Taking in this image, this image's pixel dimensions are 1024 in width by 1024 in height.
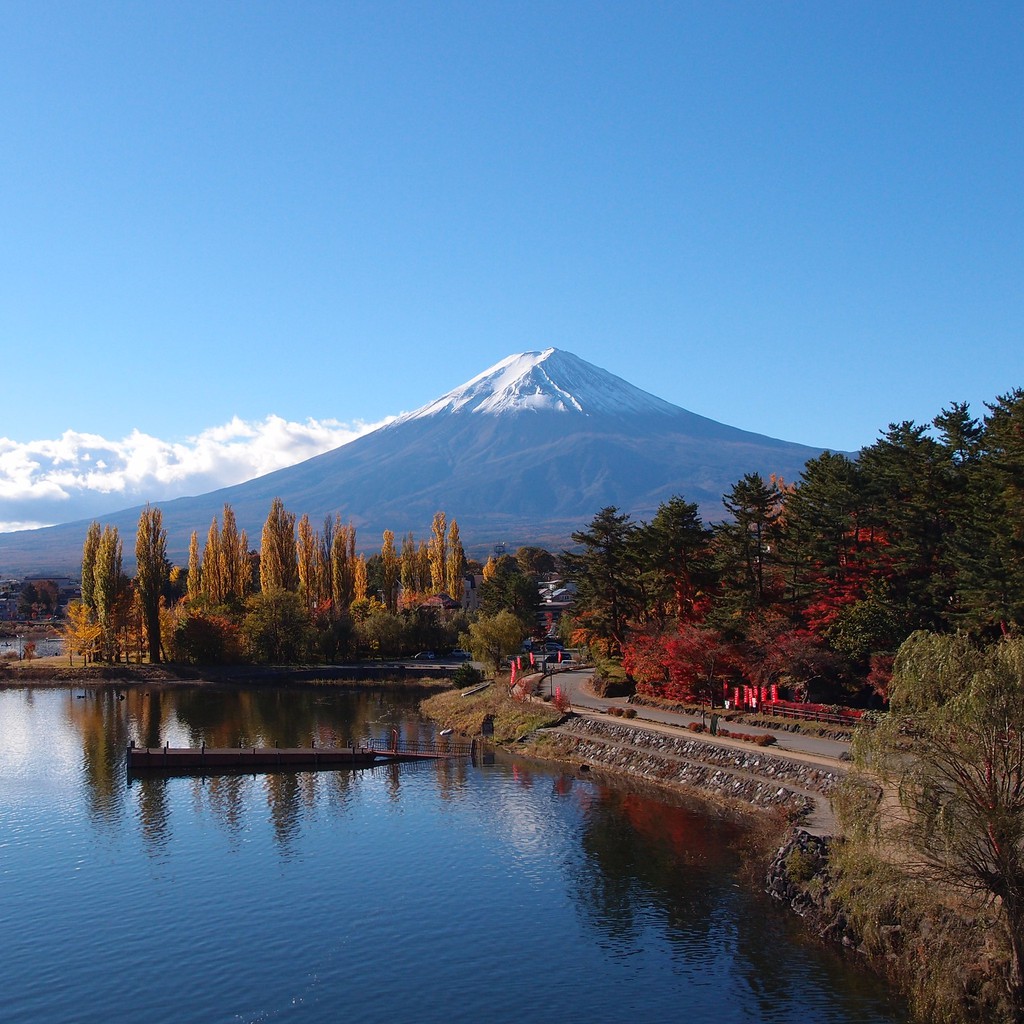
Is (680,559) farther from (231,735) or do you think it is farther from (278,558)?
(278,558)

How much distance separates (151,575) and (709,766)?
2237 inches

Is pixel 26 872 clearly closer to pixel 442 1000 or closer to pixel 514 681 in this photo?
pixel 442 1000

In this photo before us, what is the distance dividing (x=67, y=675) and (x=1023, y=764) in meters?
74.0

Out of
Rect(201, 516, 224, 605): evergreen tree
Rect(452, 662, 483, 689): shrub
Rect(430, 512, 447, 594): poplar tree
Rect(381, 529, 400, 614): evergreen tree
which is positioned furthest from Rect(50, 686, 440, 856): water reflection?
Rect(430, 512, 447, 594): poplar tree

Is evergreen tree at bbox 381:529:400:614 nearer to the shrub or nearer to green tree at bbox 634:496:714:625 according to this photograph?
the shrub

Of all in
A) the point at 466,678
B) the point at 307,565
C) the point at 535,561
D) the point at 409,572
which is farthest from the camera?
the point at 535,561

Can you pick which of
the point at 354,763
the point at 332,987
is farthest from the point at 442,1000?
the point at 354,763

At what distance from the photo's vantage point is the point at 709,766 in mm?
38188

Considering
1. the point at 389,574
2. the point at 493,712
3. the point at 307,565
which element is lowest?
the point at 493,712

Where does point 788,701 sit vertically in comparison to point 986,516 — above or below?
below

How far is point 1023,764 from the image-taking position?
62.3ft

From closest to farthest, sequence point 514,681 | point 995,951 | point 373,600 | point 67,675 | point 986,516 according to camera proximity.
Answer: point 995,951
point 986,516
point 514,681
point 67,675
point 373,600

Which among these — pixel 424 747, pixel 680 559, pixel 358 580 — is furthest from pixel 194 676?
pixel 680 559

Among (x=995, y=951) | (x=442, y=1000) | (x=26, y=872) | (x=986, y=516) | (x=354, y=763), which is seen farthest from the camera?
(x=354, y=763)
